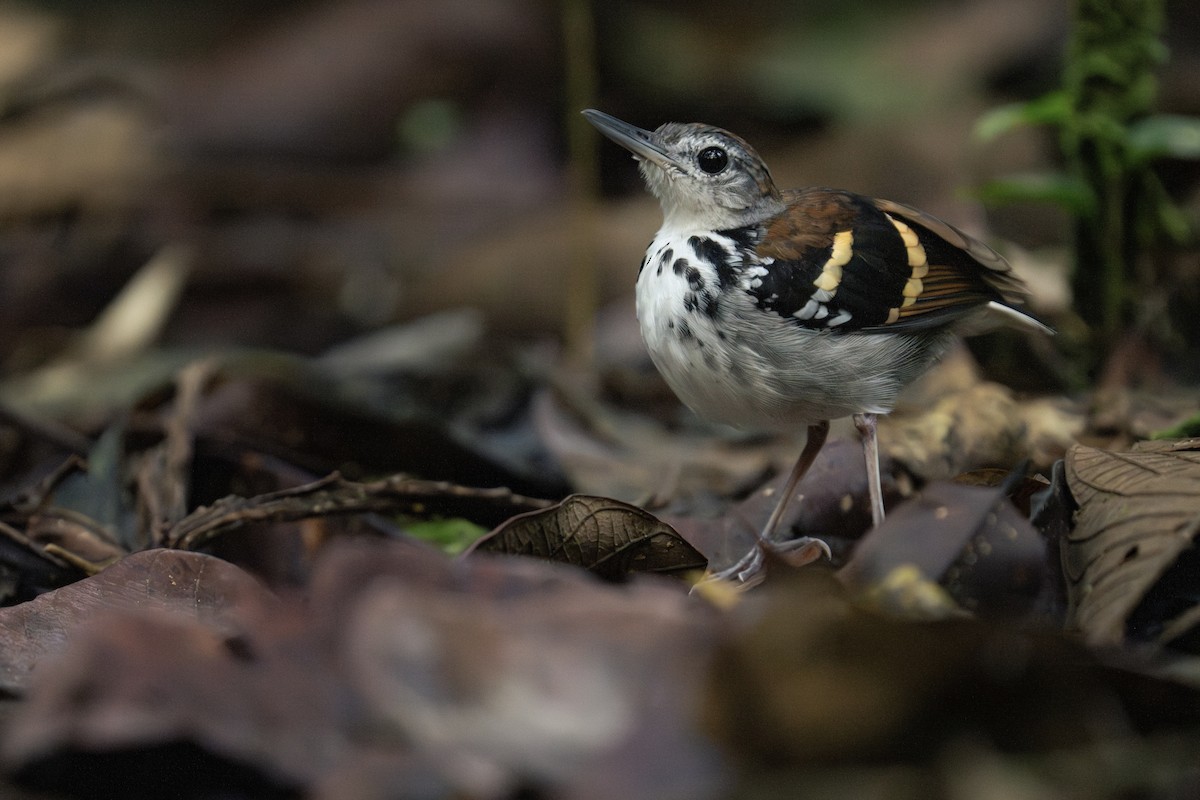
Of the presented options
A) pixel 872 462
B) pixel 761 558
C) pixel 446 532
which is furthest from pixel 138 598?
pixel 872 462

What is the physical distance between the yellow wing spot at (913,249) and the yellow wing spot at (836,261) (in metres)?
0.18

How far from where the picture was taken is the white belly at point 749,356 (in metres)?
3.48

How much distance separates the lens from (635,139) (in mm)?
4035

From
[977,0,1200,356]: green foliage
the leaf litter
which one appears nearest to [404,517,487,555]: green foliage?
the leaf litter

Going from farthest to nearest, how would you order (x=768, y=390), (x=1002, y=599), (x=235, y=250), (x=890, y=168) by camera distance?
1. (x=235, y=250)
2. (x=890, y=168)
3. (x=768, y=390)
4. (x=1002, y=599)

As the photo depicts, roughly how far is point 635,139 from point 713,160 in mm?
271

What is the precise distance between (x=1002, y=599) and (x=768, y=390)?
1.11 meters

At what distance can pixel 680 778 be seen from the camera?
1.81 m

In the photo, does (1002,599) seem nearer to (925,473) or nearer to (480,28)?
(925,473)

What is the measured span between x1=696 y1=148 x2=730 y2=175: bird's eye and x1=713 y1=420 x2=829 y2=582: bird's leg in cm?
84

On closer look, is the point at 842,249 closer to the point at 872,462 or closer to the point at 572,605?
the point at 872,462

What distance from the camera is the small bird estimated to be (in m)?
3.49

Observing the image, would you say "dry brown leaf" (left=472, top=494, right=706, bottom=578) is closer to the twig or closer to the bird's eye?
the twig

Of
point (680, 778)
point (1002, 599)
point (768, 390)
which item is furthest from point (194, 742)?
point (768, 390)
